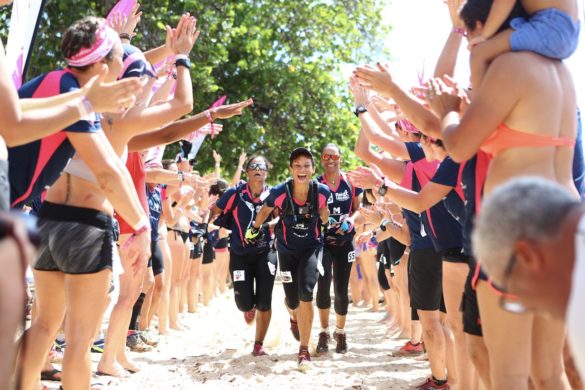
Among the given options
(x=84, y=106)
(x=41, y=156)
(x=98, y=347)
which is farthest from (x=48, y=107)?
(x=98, y=347)

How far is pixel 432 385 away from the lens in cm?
588

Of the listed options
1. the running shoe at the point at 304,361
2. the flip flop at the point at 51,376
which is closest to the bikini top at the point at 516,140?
the flip flop at the point at 51,376

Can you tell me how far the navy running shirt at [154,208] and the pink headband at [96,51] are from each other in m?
4.51

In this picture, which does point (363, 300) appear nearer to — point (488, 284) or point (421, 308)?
point (421, 308)

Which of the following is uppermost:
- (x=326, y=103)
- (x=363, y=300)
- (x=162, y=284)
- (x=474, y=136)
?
(x=326, y=103)

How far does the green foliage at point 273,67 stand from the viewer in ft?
57.1

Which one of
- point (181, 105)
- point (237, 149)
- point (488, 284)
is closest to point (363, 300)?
point (237, 149)

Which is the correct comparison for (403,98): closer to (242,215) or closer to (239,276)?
(239,276)

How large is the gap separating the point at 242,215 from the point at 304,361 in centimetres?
239

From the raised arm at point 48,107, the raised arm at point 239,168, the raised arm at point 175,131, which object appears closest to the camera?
the raised arm at point 48,107

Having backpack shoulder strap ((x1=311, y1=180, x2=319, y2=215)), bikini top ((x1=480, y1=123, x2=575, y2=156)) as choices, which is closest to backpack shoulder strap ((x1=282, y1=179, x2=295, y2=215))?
backpack shoulder strap ((x1=311, y1=180, x2=319, y2=215))

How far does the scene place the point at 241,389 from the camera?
6168mm

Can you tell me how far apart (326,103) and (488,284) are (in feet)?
57.2

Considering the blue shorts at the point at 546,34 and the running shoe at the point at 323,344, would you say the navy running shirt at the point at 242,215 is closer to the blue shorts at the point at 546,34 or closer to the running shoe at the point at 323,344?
the running shoe at the point at 323,344
